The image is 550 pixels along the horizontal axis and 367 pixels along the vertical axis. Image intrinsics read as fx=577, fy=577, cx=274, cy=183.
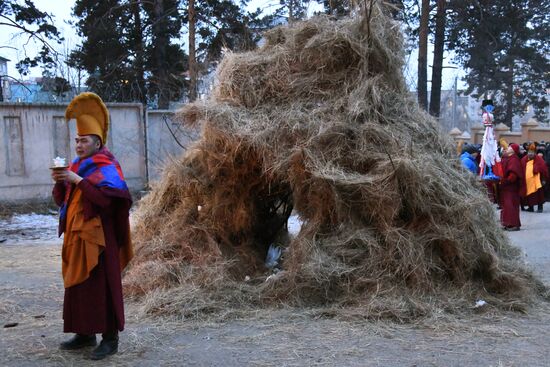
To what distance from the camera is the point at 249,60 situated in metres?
6.69

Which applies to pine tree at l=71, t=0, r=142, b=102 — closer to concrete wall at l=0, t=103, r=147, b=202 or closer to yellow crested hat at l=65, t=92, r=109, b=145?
concrete wall at l=0, t=103, r=147, b=202

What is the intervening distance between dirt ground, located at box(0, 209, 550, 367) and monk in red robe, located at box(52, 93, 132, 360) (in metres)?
0.29

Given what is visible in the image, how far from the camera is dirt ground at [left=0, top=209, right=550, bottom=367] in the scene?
13.5 ft

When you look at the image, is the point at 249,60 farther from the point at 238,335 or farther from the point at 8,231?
the point at 8,231

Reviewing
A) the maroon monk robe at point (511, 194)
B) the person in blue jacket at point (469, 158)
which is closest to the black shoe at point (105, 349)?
the person in blue jacket at point (469, 158)


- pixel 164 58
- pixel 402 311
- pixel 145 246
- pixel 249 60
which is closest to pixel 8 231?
pixel 145 246

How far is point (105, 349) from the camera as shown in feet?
13.4

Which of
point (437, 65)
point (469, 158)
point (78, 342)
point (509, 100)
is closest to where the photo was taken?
point (78, 342)

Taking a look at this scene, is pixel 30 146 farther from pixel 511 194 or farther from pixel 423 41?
pixel 423 41

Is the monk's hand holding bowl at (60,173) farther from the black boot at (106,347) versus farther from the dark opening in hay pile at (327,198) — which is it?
the dark opening in hay pile at (327,198)

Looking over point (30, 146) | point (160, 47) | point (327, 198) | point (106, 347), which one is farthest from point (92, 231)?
point (160, 47)

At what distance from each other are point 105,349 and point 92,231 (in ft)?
2.80

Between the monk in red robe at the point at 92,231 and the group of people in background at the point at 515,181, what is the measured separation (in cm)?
568

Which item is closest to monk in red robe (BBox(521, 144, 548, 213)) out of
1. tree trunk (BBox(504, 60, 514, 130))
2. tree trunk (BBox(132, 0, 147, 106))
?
tree trunk (BBox(132, 0, 147, 106))
